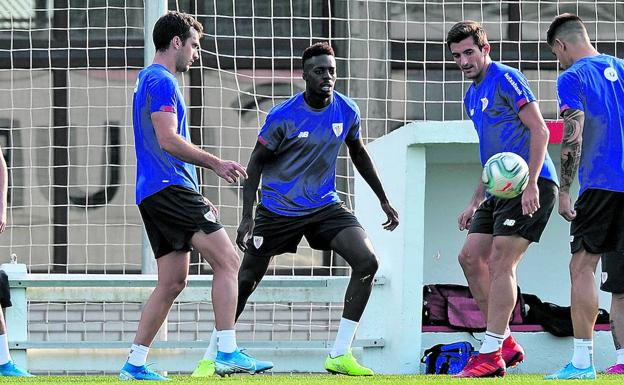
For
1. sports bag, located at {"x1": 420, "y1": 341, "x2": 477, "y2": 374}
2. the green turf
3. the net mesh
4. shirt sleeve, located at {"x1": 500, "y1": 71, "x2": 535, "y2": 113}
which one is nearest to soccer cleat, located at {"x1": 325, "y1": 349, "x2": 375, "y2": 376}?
the green turf

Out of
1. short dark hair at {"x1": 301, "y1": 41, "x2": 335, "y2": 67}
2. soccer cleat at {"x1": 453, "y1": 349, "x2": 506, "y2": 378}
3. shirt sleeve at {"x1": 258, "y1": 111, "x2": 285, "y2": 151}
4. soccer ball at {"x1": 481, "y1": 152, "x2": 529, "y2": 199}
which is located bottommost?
soccer cleat at {"x1": 453, "y1": 349, "x2": 506, "y2": 378}

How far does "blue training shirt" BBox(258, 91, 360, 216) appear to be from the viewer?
369 inches

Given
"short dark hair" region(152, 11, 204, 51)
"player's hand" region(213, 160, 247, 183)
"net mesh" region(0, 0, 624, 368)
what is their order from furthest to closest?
"net mesh" region(0, 0, 624, 368)
"short dark hair" region(152, 11, 204, 51)
"player's hand" region(213, 160, 247, 183)

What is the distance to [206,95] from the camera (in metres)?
14.7

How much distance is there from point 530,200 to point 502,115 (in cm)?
66

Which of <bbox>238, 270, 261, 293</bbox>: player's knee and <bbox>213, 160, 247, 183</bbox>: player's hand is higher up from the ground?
<bbox>213, 160, 247, 183</bbox>: player's hand

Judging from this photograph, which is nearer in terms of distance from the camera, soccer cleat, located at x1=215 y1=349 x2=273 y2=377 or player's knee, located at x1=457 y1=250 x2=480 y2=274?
soccer cleat, located at x1=215 y1=349 x2=273 y2=377

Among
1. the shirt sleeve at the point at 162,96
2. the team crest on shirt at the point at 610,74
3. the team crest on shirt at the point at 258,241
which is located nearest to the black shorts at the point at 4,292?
the team crest on shirt at the point at 258,241

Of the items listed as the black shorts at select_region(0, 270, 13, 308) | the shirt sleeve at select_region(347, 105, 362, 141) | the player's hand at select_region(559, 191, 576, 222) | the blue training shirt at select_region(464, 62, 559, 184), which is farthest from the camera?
the black shorts at select_region(0, 270, 13, 308)

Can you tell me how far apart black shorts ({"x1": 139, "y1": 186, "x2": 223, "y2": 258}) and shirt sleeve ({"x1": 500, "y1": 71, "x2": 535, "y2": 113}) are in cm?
183

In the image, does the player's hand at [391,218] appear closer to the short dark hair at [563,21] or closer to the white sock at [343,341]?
the white sock at [343,341]

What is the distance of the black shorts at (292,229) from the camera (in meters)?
9.36

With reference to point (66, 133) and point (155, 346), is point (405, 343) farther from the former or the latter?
point (66, 133)

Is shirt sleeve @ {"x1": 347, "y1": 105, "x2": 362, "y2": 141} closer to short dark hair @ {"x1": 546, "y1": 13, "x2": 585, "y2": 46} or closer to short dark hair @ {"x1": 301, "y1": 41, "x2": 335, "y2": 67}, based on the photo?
short dark hair @ {"x1": 301, "y1": 41, "x2": 335, "y2": 67}
